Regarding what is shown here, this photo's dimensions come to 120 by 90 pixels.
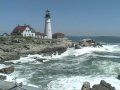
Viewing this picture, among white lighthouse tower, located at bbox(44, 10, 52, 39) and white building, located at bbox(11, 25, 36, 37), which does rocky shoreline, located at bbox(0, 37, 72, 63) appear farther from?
white building, located at bbox(11, 25, 36, 37)

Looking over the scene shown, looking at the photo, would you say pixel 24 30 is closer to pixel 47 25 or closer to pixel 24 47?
pixel 47 25

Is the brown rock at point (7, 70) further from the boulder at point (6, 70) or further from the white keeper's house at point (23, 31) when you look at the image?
the white keeper's house at point (23, 31)

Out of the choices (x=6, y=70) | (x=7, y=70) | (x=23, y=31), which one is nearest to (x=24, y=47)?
(x=23, y=31)

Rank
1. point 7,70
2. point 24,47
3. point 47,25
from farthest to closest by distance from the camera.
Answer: point 47,25 → point 24,47 → point 7,70

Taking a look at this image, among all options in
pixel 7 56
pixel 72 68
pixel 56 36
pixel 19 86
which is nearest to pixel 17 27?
Result: pixel 56 36

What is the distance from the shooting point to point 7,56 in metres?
48.4

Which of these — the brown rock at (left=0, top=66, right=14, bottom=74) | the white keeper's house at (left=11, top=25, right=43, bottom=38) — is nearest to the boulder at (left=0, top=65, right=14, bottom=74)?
the brown rock at (left=0, top=66, right=14, bottom=74)

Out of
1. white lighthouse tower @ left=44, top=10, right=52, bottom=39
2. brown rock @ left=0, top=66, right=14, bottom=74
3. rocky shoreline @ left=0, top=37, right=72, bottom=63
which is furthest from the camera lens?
white lighthouse tower @ left=44, top=10, right=52, bottom=39

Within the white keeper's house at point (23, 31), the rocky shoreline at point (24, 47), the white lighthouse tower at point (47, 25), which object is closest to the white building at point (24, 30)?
the white keeper's house at point (23, 31)

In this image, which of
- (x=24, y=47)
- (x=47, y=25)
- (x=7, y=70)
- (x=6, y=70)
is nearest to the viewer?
(x=6, y=70)

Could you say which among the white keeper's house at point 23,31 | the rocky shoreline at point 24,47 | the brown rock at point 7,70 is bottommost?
the brown rock at point 7,70

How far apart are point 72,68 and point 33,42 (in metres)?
22.5

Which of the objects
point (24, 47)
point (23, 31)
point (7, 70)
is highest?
point (23, 31)

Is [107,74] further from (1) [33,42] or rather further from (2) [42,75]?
(1) [33,42]
